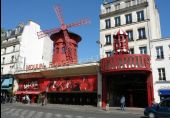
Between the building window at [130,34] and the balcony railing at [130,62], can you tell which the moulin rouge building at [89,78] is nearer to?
the balcony railing at [130,62]

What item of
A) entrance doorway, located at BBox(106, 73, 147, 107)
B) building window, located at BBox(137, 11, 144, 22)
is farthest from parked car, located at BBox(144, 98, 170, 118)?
building window, located at BBox(137, 11, 144, 22)

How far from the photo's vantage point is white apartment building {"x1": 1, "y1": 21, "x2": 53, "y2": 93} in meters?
36.2

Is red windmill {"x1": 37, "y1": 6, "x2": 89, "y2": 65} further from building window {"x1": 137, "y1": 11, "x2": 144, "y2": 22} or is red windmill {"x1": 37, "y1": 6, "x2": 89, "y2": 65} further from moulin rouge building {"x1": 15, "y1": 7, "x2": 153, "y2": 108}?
building window {"x1": 137, "y1": 11, "x2": 144, "y2": 22}

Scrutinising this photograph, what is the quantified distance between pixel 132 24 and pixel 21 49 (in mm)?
19339

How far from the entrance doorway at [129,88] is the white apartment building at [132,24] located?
208 centimetres

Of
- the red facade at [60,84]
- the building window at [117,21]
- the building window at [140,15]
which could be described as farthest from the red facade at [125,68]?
the building window at [117,21]

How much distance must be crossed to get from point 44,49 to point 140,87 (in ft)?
72.7

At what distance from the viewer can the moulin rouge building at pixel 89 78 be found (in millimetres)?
21867

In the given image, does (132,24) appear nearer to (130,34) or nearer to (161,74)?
(130,34)

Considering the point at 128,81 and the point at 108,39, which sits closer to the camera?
the point at 128,81

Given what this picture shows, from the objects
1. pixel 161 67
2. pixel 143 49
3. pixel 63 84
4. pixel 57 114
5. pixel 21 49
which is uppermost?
pixel 21 49

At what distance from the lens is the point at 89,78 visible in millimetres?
26688

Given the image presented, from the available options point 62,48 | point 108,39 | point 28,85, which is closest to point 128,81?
point 108,39

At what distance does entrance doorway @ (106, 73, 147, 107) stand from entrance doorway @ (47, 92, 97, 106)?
86.1 inches
